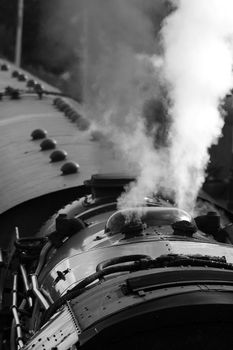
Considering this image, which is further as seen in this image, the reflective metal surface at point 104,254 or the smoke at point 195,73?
the smoke at point 195,73

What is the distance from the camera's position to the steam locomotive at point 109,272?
5.82 meters

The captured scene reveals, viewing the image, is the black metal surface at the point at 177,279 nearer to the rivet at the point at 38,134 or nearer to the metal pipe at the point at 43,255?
the metal pipe at the point at 43,255

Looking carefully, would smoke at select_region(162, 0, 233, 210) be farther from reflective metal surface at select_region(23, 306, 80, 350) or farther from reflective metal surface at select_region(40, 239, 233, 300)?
reflective metal surface at select_region(23, 306, 80, 350)

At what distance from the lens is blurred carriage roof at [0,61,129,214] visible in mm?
13070

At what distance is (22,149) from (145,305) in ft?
31.9

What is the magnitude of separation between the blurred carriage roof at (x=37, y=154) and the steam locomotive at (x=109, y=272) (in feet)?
0.23

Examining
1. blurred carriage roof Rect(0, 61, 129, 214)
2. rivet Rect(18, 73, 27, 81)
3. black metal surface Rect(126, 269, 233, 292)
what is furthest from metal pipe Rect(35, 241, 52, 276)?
rivet Rect(18, 73, 27, 81)

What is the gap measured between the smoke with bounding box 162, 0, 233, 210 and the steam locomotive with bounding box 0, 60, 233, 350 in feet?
2.58

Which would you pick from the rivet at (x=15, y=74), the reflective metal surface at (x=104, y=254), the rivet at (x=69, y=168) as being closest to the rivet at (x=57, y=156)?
the rivet at (x=69, y=168)

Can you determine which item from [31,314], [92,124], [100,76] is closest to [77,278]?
[31,314]

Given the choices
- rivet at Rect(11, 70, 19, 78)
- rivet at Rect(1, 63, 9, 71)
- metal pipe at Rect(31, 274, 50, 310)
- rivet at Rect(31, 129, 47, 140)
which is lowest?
metal pipe at Rect(31, 274, 50, 310)

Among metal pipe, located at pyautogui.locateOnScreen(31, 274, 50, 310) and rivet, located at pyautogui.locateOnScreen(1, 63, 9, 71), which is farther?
rivet, located at pyautogui.locateOnScreen(1, 63, 9, 71)

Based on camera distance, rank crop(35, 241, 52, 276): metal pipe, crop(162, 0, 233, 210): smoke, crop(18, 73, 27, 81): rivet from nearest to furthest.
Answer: crop(35, 241, 52, 276): metal pipe → crop(162, 0, 233, 210): smoke → crop(18, 73, 27, 81): rivet

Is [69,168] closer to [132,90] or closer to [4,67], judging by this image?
[132,90]
